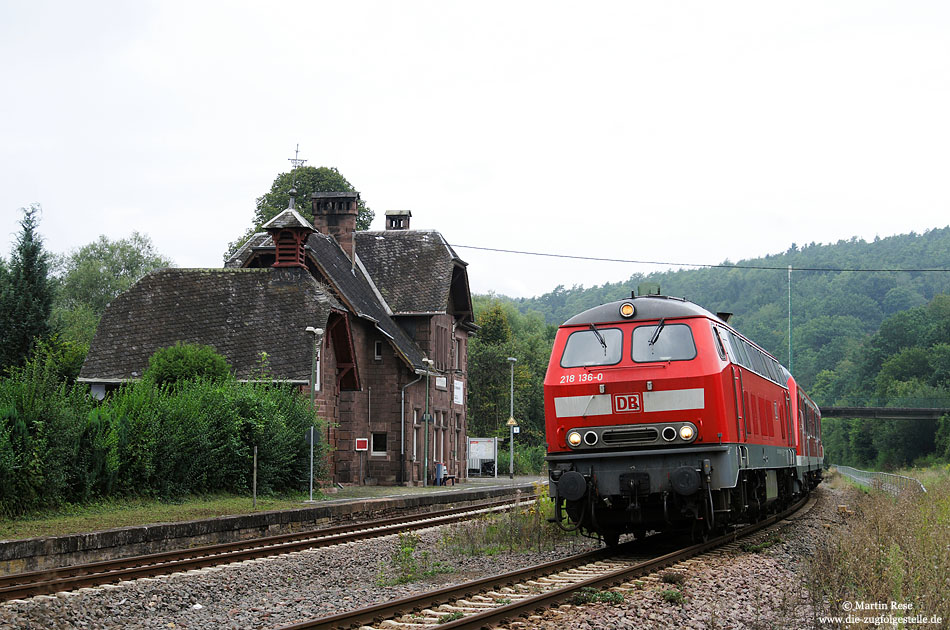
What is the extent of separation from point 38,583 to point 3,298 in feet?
101

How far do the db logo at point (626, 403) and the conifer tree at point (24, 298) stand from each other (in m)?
29.8

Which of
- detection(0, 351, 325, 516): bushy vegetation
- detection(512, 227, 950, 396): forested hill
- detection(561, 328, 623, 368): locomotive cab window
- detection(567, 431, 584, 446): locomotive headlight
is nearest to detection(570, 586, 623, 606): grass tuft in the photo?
detection(567, 431, 584, 446): locomotive headlight

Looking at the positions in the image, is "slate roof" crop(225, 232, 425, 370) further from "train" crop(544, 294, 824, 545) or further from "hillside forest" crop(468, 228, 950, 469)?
"train" crop(544, 294, 824, 545)

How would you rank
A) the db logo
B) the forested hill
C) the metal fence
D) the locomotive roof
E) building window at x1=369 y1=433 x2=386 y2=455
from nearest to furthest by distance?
Result: the db logo → the locomotive roof → the metal fence → building window at x1=369 y1=433 x2=386 y2=455 → the forested hill

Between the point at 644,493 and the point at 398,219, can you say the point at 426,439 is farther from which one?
the point at 644,493

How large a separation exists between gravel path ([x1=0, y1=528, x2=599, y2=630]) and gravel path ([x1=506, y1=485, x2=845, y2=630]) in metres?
2.46

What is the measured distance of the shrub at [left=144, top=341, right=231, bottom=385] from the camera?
26766 mm

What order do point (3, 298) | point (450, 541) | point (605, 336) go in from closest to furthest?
point (605, 336) < point (450, 541) < point (3, 298)

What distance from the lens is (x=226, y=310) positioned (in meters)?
33.1

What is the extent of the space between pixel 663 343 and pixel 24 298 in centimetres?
3124

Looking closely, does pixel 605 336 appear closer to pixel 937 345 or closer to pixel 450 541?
pixel 450 541

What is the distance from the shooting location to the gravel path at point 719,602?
856cm

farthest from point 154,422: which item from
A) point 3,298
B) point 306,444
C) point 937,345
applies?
point 937,345

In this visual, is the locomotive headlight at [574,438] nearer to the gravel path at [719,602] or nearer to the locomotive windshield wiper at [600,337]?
the locomotive windshield wiper at [600,337]
